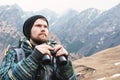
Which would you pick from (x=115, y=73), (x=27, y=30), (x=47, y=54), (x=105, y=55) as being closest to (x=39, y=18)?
(x=27, y=30)

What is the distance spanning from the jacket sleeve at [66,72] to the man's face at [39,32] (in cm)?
66

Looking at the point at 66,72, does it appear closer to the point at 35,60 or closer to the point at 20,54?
the point at 35,60

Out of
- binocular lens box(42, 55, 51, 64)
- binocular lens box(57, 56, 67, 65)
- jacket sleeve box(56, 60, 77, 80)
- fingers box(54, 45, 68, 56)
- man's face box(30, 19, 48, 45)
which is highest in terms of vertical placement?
man's face box(30, 19, 48, 45)

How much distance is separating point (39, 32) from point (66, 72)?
990 mm

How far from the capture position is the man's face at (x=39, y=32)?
6461mm

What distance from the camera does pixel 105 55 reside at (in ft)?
299

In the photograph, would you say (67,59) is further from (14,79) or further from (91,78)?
(91,78)

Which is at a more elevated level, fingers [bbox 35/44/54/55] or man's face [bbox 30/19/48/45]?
man's face [bbox 30/19/48/45]

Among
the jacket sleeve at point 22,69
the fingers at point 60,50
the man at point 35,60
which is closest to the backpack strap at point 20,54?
the man at point 35,60

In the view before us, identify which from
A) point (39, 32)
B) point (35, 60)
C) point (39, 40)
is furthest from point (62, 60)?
point (39, 32)

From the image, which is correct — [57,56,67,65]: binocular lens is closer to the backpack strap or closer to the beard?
the beard

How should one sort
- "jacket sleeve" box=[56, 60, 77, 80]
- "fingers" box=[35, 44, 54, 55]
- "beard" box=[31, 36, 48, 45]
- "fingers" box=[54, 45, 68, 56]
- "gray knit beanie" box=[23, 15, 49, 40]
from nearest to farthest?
"fingers" box=[35, 44, 54, 55]
"fingers" box=[54, 45, 68, 56]
"jacket sleeve" box=[56, 60, 77, 80]
"beard" box=[31, 36, 48, 45]
"gray knit beanie" box=[23, 15, 49, 40]

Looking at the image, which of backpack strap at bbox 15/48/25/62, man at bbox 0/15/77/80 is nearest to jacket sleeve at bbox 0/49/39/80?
man at bbox 0/15/77/80

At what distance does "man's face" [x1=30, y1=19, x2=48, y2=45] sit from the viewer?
254 inches
